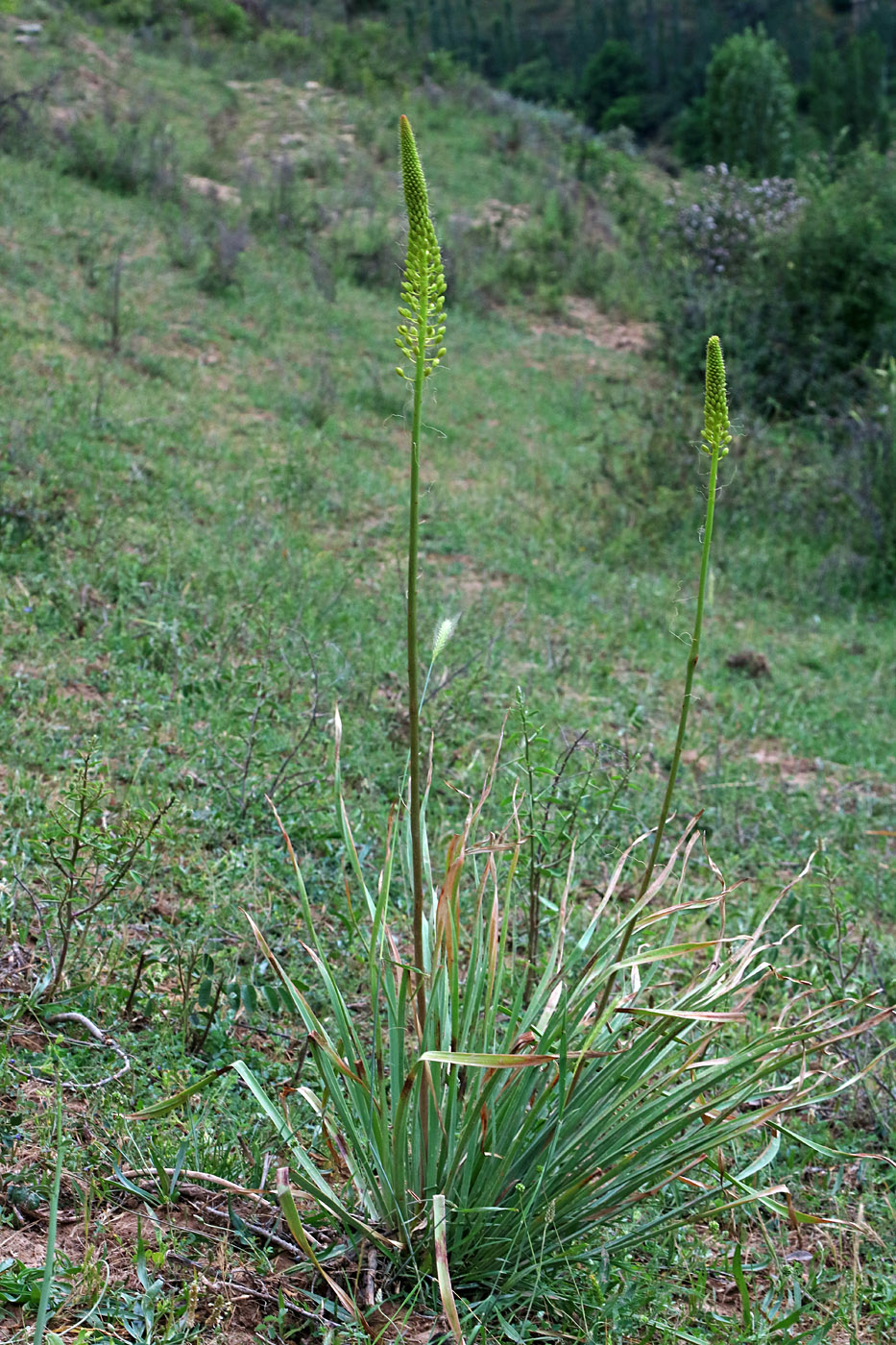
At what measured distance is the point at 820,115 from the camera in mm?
29312

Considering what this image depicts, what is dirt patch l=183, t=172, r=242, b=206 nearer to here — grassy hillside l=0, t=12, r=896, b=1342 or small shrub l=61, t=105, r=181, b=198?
grassy hillside l=0, t=12, r=896, b=1342

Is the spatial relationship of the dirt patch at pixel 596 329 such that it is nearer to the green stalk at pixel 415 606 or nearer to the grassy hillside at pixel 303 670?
the grassy hillside at pixel 303 670

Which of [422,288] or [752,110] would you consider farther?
[752,110]

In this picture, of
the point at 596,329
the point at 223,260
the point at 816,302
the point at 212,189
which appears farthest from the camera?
the point at 596,329

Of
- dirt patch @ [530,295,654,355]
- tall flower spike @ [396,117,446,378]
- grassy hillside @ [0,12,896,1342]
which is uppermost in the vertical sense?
tall flower spike @ [396,117,446,378]

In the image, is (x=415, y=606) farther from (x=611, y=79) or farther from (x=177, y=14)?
(x=611, y=79)

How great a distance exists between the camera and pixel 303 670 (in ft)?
14.0

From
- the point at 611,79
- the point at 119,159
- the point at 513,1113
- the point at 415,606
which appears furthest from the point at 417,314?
the point at 611,79

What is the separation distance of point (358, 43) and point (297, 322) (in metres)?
12.6

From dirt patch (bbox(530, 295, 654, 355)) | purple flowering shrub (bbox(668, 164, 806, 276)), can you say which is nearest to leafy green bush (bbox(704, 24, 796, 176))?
purple flowering shrub (bbox(668, 164, 806, 276))

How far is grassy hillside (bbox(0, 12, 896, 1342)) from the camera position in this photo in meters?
1.88

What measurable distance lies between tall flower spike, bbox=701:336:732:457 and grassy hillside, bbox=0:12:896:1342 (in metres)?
0.29

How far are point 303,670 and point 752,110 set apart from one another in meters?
23.0

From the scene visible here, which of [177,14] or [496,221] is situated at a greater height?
[177,14]
